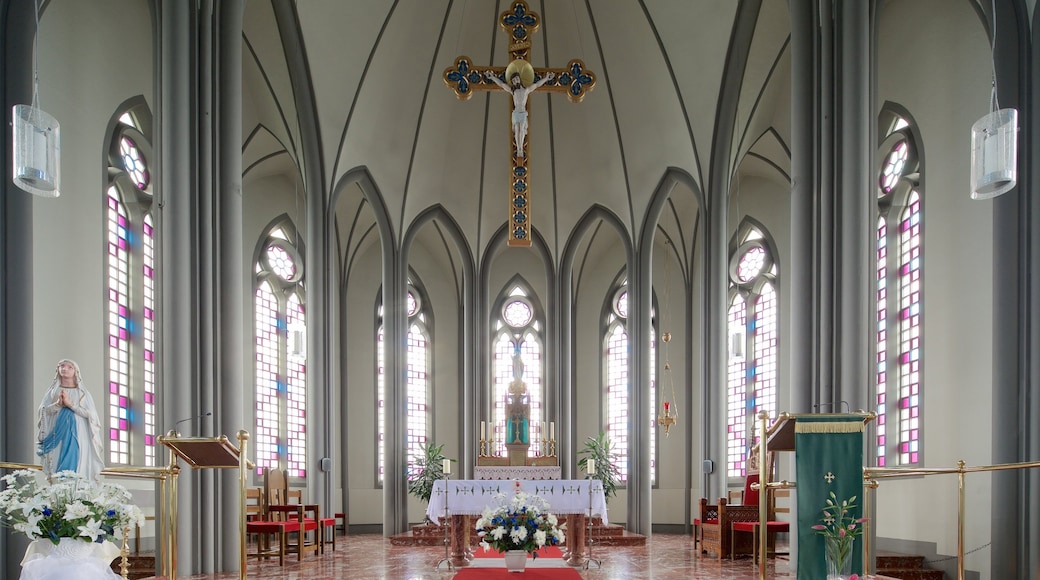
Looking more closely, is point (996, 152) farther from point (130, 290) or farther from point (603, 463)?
point (603, 463)

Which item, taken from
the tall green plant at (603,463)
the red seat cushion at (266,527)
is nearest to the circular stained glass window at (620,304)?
the tall green plant at (603,463)

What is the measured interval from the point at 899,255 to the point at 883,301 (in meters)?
0.74

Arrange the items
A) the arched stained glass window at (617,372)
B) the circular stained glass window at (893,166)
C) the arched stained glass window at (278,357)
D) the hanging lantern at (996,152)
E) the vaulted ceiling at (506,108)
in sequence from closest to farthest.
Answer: the hanging lantern at (996,152) < the circular stained glass window at (893,166) < the vaulted ceiling at (506,108) < the arched stained glass window at (278,357) < the arched stained glass window at (617,372)

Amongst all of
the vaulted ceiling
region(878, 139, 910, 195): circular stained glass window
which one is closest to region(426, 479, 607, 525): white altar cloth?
the vaulted ceiling

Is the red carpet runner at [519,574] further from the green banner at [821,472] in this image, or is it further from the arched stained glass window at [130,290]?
the arched stained glass window at [130,290]

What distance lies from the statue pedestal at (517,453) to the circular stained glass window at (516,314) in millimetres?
6909

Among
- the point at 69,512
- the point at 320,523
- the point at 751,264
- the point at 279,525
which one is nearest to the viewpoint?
the point at 69,512

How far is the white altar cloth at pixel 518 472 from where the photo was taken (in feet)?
55.8

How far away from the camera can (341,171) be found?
16797 mm

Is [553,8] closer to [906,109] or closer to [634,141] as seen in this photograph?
[634,141]

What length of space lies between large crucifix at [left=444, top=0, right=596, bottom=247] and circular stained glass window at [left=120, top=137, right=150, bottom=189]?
4.85 metres

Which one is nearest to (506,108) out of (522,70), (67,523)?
(522,70)

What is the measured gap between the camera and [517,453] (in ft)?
57.8

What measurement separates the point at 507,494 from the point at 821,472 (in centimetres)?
479
